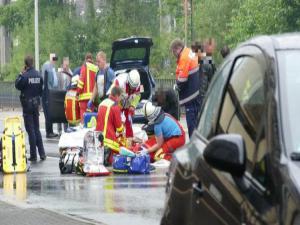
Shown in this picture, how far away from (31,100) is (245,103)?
13108 mm

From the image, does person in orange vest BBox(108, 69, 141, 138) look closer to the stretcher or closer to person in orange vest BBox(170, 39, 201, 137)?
person in orange vest BBox(170, 39, 201, 137)

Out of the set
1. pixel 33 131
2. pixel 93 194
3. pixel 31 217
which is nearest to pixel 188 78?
pixel 33 131

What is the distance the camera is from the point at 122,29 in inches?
2083

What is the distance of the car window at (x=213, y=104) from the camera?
5814 mm

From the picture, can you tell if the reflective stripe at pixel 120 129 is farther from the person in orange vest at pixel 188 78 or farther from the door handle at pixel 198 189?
the door handle at pixel 198 189

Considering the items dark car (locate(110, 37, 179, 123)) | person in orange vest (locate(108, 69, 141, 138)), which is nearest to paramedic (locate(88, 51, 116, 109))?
person in orange vest (locate(108, 69, 141, 138))

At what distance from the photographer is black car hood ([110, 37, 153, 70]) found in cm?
2166

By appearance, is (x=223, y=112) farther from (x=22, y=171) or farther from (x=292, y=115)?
(x=22, y=171)

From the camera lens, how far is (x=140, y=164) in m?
15.1

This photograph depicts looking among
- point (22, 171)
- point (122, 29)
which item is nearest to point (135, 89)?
point (22, 171)

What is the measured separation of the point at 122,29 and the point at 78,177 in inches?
1502

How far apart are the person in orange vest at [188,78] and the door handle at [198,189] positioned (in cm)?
1154

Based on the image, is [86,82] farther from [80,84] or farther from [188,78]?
[188,78]

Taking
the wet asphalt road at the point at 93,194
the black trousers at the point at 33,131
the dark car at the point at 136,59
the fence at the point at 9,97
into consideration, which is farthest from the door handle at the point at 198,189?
the fence at the point at 9,97
